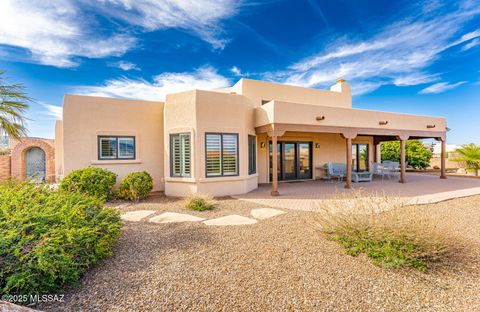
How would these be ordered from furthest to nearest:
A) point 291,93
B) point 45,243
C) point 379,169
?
point 379,169 → point 291,93 → point 45,243

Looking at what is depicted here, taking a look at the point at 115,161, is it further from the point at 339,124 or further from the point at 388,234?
the point at 339,124

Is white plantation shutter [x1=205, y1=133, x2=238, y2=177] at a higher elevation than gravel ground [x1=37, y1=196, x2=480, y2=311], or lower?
higher

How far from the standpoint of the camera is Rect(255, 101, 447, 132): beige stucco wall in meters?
9.01

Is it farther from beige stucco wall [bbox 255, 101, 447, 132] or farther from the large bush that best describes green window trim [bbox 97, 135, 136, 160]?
the large bush

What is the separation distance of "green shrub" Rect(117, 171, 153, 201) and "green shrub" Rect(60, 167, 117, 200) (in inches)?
19.3

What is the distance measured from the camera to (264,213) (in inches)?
245

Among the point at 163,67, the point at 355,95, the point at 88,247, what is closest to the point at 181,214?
the point at 88,247

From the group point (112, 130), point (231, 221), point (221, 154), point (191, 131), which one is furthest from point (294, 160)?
point (112, 130)

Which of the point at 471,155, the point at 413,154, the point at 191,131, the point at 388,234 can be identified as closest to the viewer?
the point at 388,234

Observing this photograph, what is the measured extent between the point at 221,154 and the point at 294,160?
5.89m

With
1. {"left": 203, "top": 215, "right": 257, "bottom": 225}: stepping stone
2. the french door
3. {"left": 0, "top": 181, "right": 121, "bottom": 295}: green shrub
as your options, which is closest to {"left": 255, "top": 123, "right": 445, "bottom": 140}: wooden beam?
the french door

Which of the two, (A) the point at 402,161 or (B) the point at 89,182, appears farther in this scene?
(A) the point at 402,161

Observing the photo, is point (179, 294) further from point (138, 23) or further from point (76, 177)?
point (138, 23)

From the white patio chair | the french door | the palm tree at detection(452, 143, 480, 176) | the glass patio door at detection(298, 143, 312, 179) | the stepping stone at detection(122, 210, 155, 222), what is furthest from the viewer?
the palm tree at detection(452, 143, 480, 176)
